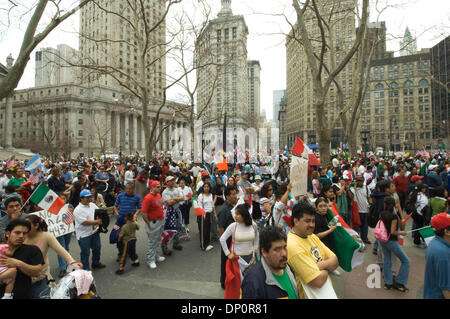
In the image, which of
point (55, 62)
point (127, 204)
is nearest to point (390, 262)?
point (127, 204)

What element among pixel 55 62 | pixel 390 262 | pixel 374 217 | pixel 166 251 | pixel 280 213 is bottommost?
pixel 166 251

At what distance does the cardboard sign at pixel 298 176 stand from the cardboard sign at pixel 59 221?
4.27m

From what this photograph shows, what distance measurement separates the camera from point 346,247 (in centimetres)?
350

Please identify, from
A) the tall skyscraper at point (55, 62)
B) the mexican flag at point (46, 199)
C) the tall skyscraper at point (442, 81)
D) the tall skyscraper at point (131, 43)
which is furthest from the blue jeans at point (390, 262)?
the tall skyscraper at point (442, 81)

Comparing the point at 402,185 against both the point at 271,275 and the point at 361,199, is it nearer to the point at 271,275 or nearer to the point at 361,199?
the point at 361,199

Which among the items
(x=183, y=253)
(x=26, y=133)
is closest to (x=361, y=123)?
(x=183, y=253)

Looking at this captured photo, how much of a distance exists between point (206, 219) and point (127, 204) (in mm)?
1898

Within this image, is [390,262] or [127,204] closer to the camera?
[390,262]

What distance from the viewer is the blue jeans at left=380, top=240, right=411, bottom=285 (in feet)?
13.7

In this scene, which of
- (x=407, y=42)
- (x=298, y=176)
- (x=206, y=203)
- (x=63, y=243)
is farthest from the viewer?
(x=407, y=42)

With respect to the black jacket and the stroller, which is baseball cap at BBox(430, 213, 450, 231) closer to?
the black jacket

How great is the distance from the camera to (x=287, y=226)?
4496 mm

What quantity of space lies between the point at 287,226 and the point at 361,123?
298 feet

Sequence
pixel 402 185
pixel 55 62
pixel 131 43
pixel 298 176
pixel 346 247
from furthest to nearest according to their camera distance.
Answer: pixel 131 43 → pixel 55 62 → pixel 402 185 → pixel 298 176 → pixel 346 247
